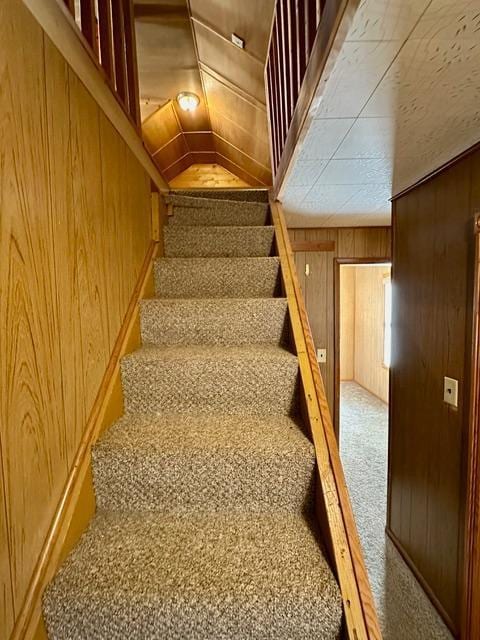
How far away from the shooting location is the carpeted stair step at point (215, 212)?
239 centimetres

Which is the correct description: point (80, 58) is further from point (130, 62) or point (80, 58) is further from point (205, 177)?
point (205, 177)

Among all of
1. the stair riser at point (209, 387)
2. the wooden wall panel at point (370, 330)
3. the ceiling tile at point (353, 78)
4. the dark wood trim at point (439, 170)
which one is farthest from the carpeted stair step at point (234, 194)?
the wooden wall panel at point (370, 330)

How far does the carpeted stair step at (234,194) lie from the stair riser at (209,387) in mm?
1584

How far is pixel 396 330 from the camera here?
2.21m

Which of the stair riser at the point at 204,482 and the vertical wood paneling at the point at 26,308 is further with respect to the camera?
the stair riser at the point at 204,482

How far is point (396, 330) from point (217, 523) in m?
1.61

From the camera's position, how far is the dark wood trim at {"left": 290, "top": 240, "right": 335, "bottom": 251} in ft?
10.7

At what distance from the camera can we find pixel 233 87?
3.38 metres

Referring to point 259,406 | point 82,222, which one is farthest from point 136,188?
point 259,406

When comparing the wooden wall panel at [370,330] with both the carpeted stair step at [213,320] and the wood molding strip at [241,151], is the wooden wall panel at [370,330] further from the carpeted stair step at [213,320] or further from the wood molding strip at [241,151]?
the carpeted stair step at [213,320]

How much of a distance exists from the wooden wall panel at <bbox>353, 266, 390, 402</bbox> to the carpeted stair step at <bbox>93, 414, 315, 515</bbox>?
16.8 ft

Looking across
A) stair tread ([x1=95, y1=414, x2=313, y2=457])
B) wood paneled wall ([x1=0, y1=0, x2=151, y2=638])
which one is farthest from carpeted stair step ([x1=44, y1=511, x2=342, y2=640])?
stair tread ([x1=95, y1=414, x2=313, y2=457])

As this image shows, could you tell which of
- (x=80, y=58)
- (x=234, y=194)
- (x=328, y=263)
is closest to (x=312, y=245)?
(x=328, y=263)

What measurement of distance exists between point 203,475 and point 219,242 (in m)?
1.44
